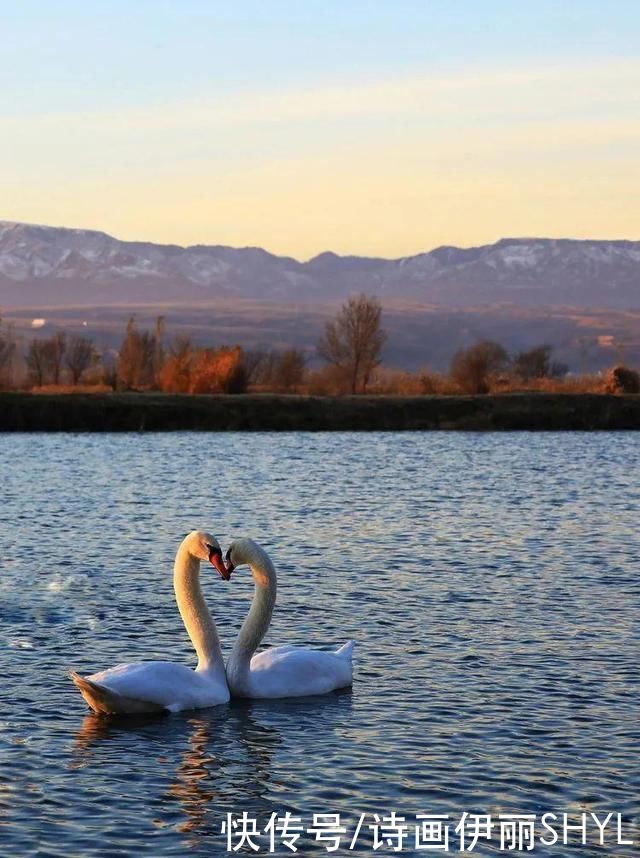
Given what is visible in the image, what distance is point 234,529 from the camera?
32.3 m

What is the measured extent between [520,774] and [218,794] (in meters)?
2.38

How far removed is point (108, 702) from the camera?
48.9ft

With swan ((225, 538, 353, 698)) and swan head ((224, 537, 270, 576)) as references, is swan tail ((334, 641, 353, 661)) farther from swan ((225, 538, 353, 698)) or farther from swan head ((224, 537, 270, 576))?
swan head ((224, 537, 270, 576))

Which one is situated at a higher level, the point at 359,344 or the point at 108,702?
the point at 359,344

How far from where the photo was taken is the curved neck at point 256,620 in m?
16.0

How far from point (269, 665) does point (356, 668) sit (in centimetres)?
147

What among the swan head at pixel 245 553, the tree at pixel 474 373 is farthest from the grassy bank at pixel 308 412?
the swan head at pixel 245 553

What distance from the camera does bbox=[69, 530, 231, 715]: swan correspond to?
14859mm

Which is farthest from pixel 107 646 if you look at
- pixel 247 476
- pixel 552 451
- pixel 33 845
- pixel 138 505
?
pixel 552 451

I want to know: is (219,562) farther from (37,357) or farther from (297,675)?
(37,357)

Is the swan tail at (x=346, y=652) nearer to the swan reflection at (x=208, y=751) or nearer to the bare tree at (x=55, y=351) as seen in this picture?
the swan reflection at (x=208, y=751)

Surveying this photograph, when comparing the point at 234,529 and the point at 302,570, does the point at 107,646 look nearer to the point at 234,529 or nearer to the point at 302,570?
the point at 302,570

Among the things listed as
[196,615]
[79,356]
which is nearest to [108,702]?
[196,615]

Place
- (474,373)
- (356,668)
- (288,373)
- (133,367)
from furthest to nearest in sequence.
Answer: (288,373)
(474,373)
(133,367)
(356,668)
